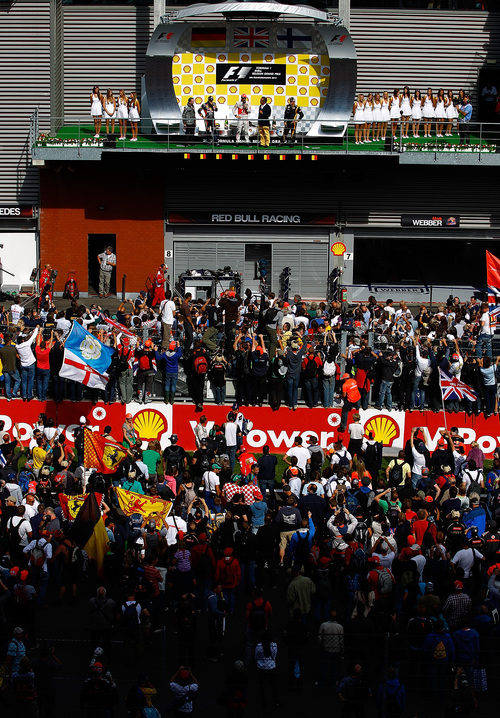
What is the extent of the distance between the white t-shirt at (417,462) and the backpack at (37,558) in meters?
8.07

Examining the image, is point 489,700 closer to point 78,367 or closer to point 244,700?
point 244,700

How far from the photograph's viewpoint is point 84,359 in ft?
80.6

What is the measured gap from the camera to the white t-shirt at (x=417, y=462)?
2228 cm

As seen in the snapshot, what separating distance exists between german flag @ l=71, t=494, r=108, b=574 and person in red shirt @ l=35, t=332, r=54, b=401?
7.69 m

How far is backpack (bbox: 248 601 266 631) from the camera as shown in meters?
15.7

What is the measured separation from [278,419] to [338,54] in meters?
13.9

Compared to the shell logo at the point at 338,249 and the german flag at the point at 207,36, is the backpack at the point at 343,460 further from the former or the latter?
the german flag at the point at 207,36

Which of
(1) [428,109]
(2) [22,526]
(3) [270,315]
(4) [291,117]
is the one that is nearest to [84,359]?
(3) [270,315]

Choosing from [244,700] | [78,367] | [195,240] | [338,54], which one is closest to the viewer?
[244,700]

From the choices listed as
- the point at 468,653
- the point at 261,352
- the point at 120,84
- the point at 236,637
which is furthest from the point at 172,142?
the point at 468,653

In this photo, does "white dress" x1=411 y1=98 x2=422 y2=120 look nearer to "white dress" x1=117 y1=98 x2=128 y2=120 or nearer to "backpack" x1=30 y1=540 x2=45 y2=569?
"white dress" x1=117 y1=98 x2=128 y2=120

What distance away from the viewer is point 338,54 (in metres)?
34.5

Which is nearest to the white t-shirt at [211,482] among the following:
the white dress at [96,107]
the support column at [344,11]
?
the white dress at [96,107]

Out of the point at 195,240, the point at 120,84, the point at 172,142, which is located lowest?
the point at 195,240
